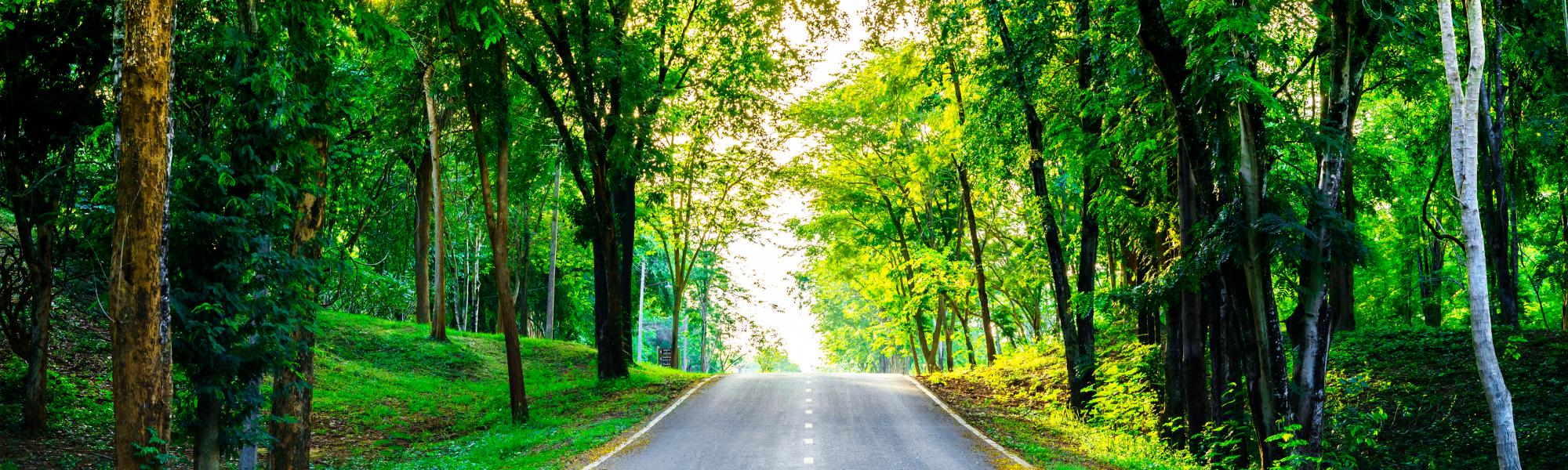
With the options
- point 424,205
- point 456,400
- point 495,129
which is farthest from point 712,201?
point 495,129

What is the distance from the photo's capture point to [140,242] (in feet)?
28.3

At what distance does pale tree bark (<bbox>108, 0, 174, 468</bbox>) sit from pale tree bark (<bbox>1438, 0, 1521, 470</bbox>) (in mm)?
14055

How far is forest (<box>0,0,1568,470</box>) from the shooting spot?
10.1 m

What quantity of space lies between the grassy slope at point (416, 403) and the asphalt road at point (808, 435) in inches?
43.0

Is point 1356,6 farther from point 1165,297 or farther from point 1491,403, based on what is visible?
point 1491,403

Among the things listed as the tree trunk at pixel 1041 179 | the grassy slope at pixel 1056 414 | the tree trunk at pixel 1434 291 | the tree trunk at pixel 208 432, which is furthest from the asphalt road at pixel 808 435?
the tree trunk at pixel 1434 291

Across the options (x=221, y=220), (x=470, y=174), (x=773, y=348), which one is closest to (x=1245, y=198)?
(x=221, y=220)

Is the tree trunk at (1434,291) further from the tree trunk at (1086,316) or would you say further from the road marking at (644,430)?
the road marking at (644,430)

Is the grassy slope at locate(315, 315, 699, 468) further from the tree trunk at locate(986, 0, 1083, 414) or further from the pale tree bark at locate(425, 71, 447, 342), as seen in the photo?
the tree trunk at locate(986, 0, 1083, 414)

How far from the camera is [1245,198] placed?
1020 centimetres

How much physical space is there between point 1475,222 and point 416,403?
66.7 feet

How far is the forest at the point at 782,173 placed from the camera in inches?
397

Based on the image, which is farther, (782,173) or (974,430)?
(782,173)

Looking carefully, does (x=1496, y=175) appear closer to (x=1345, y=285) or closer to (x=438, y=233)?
(x=1345, y=285)
